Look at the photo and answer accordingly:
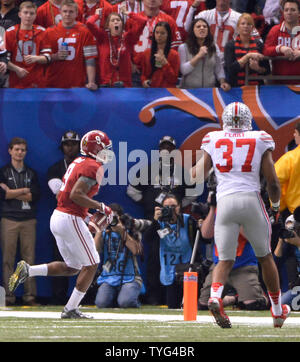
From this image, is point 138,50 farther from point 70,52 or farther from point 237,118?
point 237,118

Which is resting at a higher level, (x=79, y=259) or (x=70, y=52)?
(x=70, y=52)

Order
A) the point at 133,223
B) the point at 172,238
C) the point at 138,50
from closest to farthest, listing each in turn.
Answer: the point at 133,223, the point at 172,238, the point at 138,50

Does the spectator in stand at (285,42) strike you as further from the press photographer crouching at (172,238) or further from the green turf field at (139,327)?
the green turf field at (139,327)

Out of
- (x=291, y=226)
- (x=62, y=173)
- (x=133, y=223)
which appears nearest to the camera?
(x=291, y=226)

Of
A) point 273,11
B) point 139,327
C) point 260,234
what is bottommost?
point 139,327

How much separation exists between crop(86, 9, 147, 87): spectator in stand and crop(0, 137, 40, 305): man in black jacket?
145cm

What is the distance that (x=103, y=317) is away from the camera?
1002 centimetres

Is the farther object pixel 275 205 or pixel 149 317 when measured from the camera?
pixel 149 317

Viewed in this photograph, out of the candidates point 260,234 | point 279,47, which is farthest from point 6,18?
point 260,234

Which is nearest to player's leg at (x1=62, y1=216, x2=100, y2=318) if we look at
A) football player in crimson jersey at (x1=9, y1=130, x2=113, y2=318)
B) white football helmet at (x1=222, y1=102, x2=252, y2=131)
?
football player in crimson jersey at (x1=9, y1=130, x2=113, y2=318)

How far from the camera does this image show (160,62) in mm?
12625

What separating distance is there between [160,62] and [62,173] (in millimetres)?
1890

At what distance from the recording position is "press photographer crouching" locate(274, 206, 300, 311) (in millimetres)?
10547
